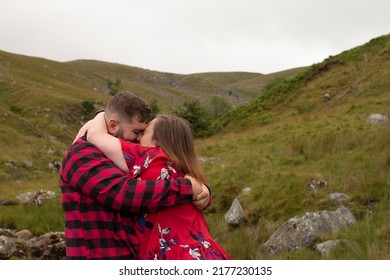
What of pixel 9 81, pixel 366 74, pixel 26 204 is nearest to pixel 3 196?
pixel 26 204

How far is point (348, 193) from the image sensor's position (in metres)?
9.32

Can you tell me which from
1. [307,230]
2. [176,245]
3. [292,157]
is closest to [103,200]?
[176,245]

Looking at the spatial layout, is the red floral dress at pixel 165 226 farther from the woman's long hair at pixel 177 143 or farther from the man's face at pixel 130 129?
the man's face at pixel 130 129

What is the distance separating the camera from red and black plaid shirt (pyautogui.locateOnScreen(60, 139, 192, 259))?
3.27 meters

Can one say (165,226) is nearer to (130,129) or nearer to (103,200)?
(103,200)

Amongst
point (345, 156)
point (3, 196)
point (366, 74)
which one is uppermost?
point (366, 74)

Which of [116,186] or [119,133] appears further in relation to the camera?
[119,133]

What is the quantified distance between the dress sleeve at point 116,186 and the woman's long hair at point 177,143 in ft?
0.60

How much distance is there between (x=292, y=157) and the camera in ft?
43.6

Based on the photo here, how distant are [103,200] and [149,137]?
654 mm

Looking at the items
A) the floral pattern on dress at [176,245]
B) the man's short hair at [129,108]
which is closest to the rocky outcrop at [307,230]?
the floral pattern on dress at [176,245]

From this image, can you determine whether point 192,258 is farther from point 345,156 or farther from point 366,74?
point 366,74

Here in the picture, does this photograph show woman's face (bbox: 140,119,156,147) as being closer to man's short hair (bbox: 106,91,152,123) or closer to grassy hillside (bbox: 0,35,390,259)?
man's short hair (bbox: 106,91,152,123)

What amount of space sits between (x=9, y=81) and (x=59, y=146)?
26828mm
